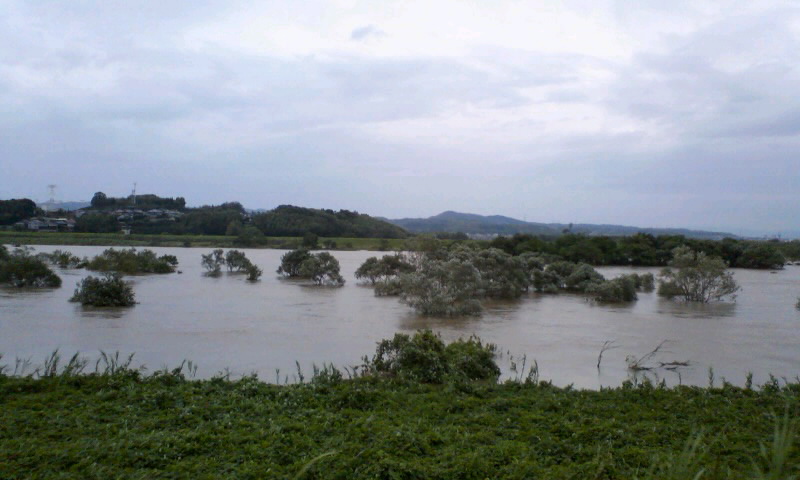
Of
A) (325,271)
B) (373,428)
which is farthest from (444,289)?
(373,428)

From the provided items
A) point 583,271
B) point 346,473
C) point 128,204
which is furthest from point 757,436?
point 128,204

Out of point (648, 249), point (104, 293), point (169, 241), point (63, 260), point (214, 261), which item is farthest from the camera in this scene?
point (169, 241)

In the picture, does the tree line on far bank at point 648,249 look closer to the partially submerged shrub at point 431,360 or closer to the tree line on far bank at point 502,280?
the tree line on far bank at point 502,280

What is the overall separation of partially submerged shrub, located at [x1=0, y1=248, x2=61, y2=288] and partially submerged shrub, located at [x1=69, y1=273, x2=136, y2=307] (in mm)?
3032

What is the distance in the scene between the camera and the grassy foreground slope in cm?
402

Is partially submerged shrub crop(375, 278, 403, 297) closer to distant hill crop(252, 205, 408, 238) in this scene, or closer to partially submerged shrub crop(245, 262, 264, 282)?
partially submerged shrub crop(245, 262, 264, 282)

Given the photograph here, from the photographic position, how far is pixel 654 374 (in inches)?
331

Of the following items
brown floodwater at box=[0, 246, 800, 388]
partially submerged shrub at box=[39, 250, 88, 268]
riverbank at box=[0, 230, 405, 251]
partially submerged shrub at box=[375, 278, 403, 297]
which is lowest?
brown floodwater at box=[0, 246, 800, 388]

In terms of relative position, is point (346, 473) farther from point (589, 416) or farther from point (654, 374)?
point (654, 374)

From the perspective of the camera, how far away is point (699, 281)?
1656 cm

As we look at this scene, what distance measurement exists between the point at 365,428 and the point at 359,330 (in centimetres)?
656

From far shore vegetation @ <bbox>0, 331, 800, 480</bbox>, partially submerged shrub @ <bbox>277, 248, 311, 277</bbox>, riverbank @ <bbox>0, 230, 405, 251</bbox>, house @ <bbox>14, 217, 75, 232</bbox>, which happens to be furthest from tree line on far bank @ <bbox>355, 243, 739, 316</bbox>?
house @ <bbox>14, 217, 75, 232</bbox>

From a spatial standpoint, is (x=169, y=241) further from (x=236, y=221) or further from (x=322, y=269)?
(x=322, y=269)

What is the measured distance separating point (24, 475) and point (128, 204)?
34.2 meters
